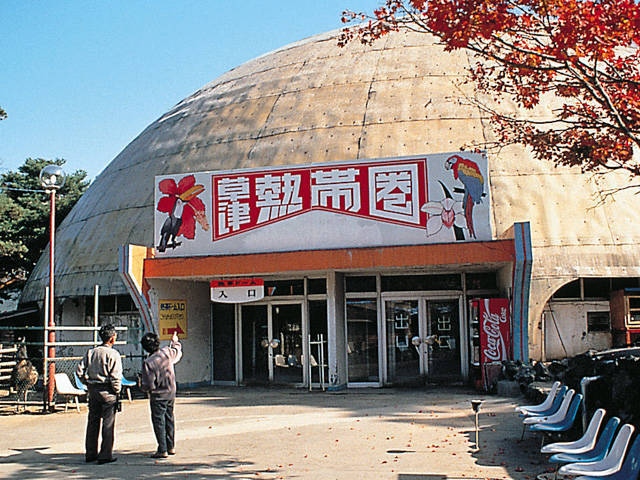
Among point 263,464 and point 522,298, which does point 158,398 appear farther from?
point 522,298

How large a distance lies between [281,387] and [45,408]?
227 inches

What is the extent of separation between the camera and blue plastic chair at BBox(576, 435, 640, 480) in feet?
20.5

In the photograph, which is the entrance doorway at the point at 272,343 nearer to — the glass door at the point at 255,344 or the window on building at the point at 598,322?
the glass door at the point at 255,344

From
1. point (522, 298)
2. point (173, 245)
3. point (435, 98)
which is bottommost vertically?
point (522, 298)

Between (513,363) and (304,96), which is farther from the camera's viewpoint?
(304,96)

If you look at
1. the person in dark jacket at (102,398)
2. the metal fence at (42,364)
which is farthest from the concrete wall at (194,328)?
the person in dark jacket at (102,398)

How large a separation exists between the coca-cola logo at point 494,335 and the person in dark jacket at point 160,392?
8.67 m

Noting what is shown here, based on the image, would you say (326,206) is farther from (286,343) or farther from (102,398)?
(102,398)

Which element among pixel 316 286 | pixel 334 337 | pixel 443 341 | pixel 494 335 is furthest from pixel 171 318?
pixel 494 335

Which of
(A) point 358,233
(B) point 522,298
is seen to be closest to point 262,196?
(A) point 358,233

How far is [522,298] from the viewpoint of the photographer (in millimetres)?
16062

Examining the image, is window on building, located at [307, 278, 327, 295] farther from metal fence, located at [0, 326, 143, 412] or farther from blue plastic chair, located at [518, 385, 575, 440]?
blue plastic chair, located at [518, 385, 575, 440]

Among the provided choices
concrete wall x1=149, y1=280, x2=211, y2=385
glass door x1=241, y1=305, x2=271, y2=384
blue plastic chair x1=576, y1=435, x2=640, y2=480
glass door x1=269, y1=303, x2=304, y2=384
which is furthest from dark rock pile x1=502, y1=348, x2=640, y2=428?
concrete wall x1=149, y1=280, x2=211, y2=385

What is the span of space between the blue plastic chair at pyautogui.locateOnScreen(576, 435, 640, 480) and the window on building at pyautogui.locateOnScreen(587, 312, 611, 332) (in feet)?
40.4
